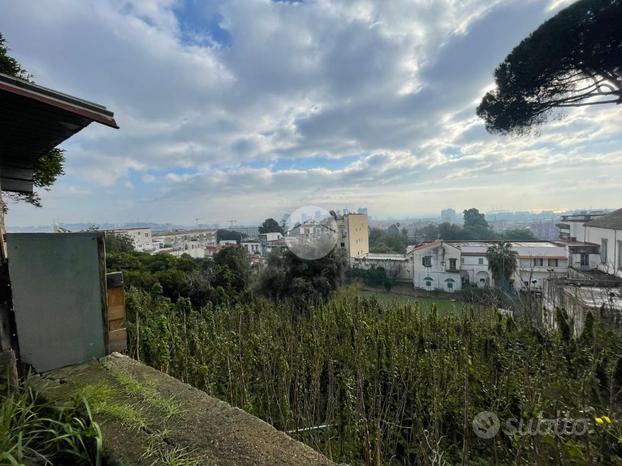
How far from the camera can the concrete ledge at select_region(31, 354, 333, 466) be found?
1.00 metres

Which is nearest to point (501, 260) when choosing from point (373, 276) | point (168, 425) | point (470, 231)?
point (373, 276)

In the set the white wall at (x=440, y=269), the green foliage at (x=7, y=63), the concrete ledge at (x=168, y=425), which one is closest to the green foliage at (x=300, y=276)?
the green foliage at (x=7, y=63)

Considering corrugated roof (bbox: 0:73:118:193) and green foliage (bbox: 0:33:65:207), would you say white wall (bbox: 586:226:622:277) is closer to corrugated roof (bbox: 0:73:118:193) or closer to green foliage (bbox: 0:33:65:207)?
corrugated roof (bbox: 0:73:118:193)

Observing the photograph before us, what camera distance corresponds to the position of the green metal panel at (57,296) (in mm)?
1579

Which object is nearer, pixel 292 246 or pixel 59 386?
pixel 59 386

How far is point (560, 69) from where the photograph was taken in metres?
6.86

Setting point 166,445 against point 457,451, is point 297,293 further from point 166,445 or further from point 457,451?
point 166,445

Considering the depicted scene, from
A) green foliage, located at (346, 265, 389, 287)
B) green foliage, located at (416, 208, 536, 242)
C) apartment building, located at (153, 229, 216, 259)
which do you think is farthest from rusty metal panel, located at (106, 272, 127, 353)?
apartment building, located at (153, 229, 216, 259)

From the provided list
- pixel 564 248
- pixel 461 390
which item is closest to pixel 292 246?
pixel 461 390

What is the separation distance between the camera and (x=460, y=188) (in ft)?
61.1

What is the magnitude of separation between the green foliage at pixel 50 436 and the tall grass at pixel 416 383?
1.22 metres

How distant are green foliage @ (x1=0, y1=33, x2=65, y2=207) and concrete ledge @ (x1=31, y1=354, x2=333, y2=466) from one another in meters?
4.70

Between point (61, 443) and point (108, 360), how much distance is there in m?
0.74

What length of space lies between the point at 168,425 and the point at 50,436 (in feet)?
1.40
